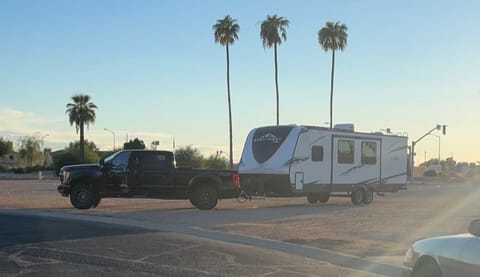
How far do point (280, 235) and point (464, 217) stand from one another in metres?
9.62

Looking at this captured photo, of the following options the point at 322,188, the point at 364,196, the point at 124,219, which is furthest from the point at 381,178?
the point at 124,219

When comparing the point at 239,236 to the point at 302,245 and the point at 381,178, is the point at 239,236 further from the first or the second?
the point at 381,178

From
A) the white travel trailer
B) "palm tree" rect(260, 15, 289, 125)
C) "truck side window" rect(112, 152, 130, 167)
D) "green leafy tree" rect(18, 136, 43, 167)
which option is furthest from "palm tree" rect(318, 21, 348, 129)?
"green leafy tree" rect(18, 136, 43, 167)

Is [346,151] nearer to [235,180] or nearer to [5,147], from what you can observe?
[235,180]

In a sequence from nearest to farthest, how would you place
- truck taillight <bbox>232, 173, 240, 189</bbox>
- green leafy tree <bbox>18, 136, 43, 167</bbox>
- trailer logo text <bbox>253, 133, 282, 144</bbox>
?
truck taillight <bbox>232, 173, 240, 189</bbox> < trailer logo text <bbox>253, 133, 282, 144</bbox> < green leafy tree <bbox>18, 136, 43, 167</bbox>

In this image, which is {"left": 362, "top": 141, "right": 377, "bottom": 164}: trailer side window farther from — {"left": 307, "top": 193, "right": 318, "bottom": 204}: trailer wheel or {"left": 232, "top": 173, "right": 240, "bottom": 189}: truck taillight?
{"left": 232, "top": 173, "right": 240, "bottom": 189}: truck taillight

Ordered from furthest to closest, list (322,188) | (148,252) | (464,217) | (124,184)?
(322,188), (124,184), (464,217), (148,252)

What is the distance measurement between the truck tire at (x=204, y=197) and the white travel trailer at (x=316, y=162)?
1509 mm

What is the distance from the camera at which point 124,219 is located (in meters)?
21.2

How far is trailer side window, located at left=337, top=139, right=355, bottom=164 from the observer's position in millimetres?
29191

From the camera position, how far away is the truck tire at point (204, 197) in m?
25.9

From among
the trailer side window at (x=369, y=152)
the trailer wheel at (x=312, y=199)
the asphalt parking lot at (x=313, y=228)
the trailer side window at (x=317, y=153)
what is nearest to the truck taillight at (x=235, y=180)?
the asphalt parking lot at (x=313, y=228)

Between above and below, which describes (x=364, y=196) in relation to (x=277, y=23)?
below

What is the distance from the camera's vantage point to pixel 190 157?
244ft
